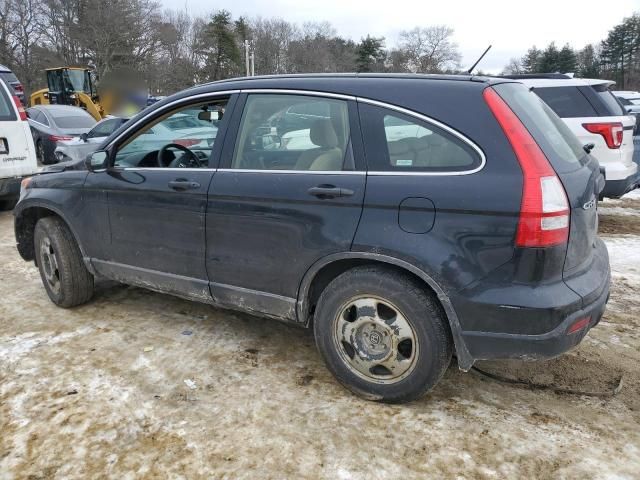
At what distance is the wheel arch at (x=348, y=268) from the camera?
251 centimetres

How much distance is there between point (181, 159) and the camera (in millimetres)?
3713

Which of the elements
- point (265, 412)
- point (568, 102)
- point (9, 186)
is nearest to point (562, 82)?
point (568, 102)

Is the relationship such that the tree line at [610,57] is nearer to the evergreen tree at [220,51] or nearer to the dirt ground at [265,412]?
the evergreen tree at [220,51]

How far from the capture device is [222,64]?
54.2 meters

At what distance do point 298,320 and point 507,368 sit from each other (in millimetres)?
1357

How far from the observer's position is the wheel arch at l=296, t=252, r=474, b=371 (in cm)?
251

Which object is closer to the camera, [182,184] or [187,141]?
[182,184]

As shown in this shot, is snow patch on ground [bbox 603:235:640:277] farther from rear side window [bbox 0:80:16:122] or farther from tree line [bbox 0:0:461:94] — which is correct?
tree line [bbox 0:0:461:94]

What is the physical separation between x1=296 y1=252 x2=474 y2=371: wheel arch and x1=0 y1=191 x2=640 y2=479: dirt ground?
16.5 inches

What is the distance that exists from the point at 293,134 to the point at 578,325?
5.97ft

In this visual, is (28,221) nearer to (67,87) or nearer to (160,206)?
(160,206)

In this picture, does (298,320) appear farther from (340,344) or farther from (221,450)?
(221,450)

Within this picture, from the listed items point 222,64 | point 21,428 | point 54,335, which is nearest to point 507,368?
point 21,428

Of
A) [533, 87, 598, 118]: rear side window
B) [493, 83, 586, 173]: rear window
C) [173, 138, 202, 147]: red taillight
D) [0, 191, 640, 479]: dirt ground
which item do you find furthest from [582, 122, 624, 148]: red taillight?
[173, 138, 202, 147]: red taillight
